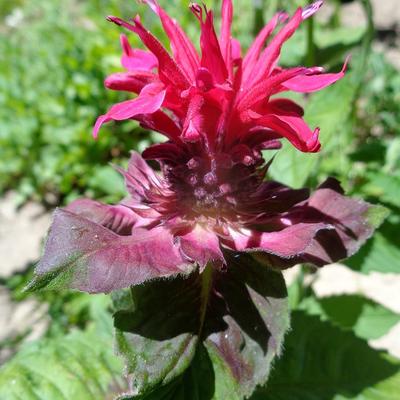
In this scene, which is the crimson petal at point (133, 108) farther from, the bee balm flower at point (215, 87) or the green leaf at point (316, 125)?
the green leaf at point (316, 125)

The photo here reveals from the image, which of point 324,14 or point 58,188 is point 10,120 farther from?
point 324,14

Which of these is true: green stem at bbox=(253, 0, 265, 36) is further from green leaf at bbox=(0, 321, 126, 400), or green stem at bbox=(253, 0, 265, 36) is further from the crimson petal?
green leaf at bbox=(0, 321, 126, 400)

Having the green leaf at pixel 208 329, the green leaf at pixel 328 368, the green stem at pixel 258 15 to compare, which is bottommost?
the green leaf at pixel 328 368

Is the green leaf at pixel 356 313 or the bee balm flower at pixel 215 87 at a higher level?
the bee balm flower at pixel 215 87

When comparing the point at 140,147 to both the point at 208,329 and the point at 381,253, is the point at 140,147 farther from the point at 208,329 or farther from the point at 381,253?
the point at 208,329

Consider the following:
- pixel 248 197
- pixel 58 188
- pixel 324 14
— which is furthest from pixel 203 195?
pixel 324 14

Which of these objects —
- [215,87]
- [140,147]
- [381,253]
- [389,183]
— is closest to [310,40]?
[389,183]

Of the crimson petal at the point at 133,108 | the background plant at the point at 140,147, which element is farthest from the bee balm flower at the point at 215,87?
the background plant at the point at 140,147
